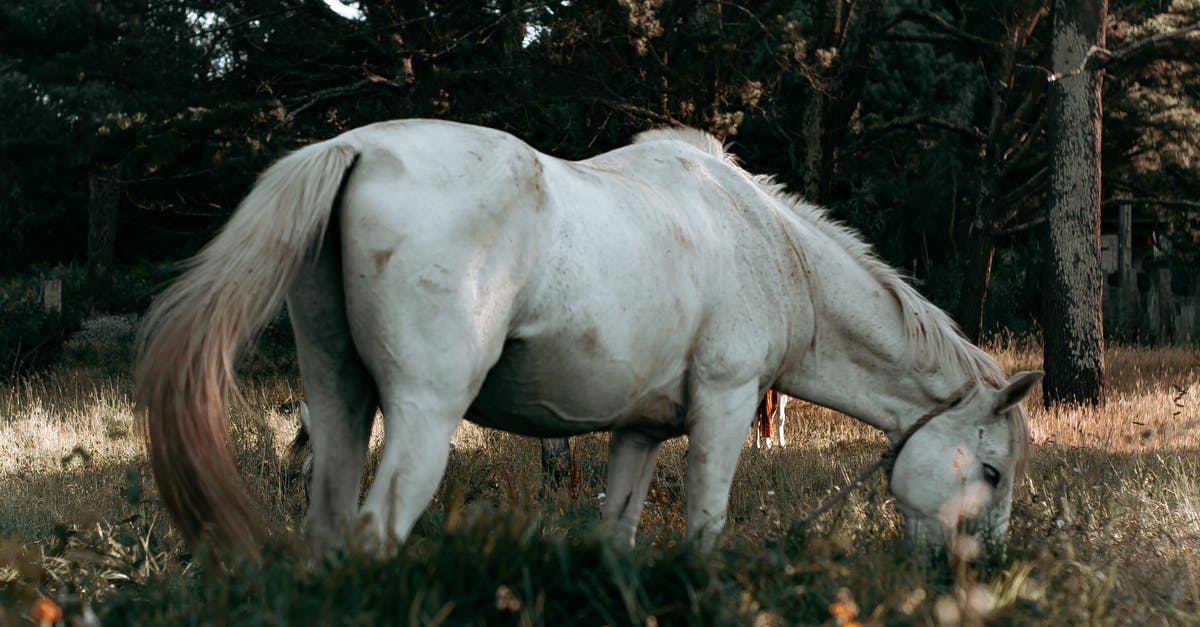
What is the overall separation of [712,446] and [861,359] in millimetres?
996

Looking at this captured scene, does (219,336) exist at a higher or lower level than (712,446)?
higher

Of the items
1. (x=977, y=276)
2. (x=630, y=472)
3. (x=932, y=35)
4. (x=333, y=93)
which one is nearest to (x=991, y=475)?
(x=630, y=472)

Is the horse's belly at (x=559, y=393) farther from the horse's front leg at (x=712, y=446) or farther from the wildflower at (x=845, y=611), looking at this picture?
the wildflower at (x=845, y=611)

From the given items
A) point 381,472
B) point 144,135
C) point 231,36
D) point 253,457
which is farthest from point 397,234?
point 231,36

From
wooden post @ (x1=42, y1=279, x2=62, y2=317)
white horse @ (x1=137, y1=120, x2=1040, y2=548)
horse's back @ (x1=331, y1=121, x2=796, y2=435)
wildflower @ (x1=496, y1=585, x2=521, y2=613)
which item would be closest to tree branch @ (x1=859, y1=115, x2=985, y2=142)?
white horse @ (x1=137, y1=120, x2=1040, y2=548)

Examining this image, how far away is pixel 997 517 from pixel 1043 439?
13.5 ft

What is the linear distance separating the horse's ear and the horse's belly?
1.36 metres

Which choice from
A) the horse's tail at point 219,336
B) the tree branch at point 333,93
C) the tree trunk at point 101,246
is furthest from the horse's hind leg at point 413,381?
the tree trunk at point 101,246

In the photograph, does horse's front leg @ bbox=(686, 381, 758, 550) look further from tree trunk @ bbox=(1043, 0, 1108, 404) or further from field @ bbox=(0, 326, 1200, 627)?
tree trunk @ bbox=(1043, 0, 1108, 404)

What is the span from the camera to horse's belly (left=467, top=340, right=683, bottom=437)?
3.61 meters

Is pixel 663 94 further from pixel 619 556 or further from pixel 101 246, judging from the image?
pixel 101 246

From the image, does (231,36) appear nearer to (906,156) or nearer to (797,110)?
(797,110)

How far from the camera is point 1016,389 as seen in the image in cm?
438

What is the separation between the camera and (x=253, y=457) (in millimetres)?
7301
